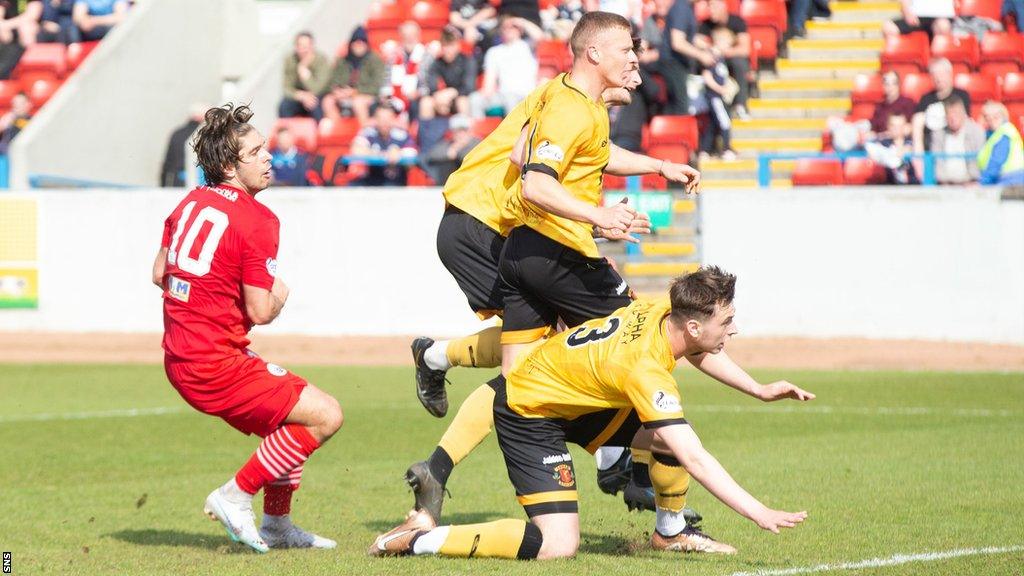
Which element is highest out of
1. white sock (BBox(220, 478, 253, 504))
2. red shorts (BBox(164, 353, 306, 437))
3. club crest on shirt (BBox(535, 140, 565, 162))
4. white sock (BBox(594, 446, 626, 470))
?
club crest on shirt (BBox(535, 140, 565, 162))

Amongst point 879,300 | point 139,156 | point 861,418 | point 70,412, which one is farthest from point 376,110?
point 861,418

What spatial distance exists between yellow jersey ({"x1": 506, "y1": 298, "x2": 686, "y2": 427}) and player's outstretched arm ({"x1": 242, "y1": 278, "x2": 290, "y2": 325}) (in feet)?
3.39

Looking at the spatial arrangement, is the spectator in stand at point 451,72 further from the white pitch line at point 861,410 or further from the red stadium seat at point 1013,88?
the white pitch line at point 861,410

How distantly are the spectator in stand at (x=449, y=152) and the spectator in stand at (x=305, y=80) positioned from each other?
12.4ft

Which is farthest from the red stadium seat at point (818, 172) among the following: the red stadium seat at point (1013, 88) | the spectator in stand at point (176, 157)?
the spectator in stand at point (176, 157)

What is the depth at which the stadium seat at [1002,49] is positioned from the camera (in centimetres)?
2011

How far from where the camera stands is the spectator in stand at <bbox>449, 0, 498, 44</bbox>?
910 inches

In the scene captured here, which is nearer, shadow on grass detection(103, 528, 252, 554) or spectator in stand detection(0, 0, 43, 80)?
shadow on grass detection(103, 528, 252, 554)

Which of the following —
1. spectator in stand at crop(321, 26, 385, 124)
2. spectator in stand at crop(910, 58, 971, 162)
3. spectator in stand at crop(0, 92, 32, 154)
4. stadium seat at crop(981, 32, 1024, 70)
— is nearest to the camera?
spectator in stand at crop(910, 58, 971, 162)

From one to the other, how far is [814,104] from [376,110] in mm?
6388

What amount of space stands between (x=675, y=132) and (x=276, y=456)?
46.9 feet

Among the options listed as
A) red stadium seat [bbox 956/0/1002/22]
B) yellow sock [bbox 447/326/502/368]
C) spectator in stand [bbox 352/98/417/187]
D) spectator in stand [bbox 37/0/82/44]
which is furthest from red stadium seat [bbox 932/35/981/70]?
yellow sock [bbox 447/326/502/368]

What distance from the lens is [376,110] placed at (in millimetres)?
22141

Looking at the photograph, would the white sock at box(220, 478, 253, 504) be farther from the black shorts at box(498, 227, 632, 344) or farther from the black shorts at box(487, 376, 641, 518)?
the black shorts at box(498, 227, 632, 344)
